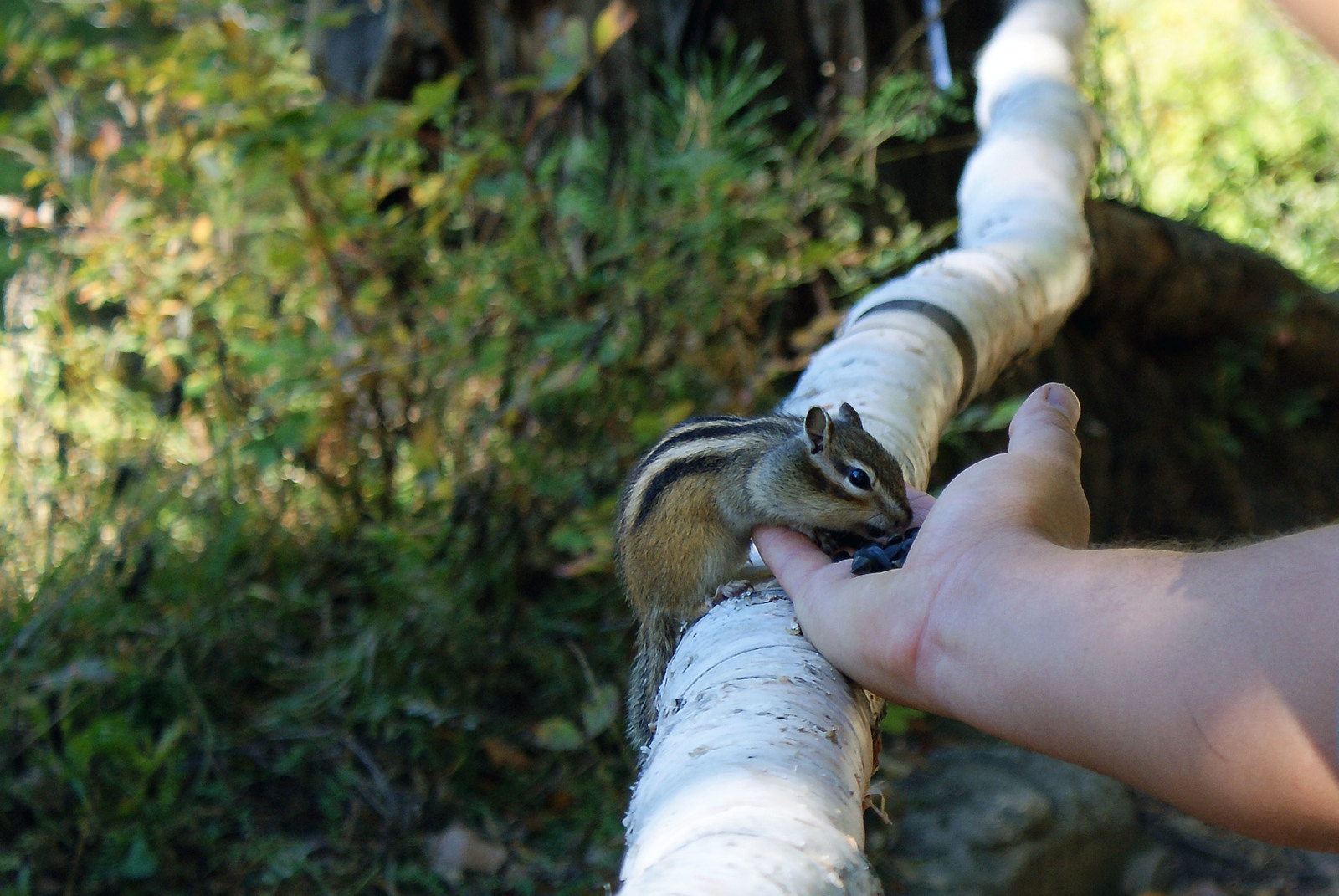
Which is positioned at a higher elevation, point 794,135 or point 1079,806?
Result: point 794,135

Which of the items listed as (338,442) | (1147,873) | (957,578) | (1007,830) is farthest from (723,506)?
(1147,873)

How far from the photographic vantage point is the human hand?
0.96 meters

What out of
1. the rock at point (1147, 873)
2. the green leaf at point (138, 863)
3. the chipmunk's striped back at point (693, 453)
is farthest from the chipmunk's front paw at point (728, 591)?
the rock at point (1147, 873)

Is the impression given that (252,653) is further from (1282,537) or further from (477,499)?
A: (1282,537)

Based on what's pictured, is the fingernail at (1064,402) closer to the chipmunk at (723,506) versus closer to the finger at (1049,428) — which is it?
the finger at (1049,428)

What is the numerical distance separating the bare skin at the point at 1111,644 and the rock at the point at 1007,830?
156 cm

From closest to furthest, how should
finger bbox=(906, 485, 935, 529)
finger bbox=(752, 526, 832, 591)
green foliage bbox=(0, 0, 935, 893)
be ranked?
finger bbox=(752, 526, 832, 591)
finger bbox=(906, 485, 935, 529)
green foliage bbox=(0, 0, 935, 893)

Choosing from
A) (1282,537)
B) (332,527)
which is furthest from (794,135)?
(1282,537)

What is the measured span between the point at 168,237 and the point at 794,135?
2.19 metres

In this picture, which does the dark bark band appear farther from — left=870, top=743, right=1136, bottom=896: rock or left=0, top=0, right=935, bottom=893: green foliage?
left=870, top=743, right=1136, bottom=896: rock

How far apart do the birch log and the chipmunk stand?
0.27ft

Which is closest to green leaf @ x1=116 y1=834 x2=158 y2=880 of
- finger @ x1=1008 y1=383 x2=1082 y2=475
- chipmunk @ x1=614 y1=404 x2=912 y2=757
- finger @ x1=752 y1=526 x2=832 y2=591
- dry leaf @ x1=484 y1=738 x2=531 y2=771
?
dry leaf @ x1=484 y1=738 x2=531 y2=771

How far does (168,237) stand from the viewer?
3096 millimetres

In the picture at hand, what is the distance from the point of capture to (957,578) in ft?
3.28
